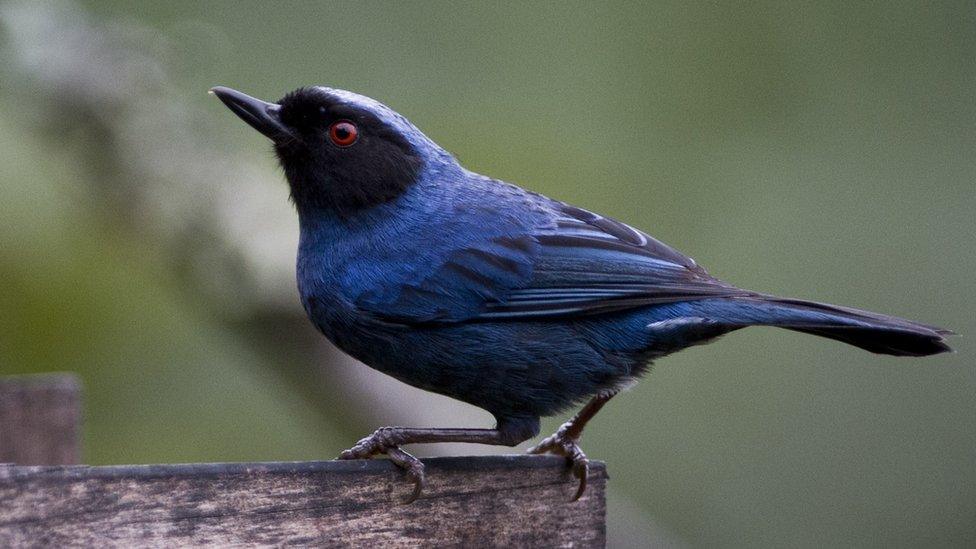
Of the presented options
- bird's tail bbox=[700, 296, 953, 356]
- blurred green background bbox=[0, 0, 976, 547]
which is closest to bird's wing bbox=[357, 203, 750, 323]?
bird's tail bbox=[700, 296, 953, 356]

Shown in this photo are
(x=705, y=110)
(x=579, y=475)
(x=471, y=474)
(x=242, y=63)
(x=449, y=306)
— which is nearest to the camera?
(x=471, y=474)

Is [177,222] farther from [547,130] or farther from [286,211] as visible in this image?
[547,130]

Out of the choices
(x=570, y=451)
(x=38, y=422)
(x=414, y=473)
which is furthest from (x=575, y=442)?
(x=38, y=422)

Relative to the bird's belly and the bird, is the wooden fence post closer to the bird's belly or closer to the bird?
the bird

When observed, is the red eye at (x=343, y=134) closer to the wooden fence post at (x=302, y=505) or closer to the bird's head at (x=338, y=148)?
the bird's head at (x=338, y=148)

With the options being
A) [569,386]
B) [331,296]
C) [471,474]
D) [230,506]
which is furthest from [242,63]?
[230,506]

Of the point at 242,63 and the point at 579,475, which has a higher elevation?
the point at 242,63

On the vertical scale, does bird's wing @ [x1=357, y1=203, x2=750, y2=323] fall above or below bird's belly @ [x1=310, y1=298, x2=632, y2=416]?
above

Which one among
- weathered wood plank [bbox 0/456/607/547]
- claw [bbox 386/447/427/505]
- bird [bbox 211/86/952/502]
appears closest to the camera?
weathered wood plank [bbox 0/456/607/547]

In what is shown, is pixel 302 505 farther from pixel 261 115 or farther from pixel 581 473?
pixel 261 115
